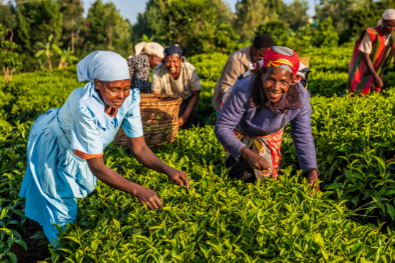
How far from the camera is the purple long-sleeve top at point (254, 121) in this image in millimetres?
2576

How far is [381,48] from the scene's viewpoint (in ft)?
16.9

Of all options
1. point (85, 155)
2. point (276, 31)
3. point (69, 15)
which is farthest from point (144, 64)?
point (69, 15)

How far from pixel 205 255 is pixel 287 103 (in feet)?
4.41

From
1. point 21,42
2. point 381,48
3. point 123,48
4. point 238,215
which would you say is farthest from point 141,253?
point 123,48

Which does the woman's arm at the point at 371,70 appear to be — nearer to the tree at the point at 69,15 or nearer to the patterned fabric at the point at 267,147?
the patterned fabric at the point at 267,147

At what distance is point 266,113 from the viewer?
8.68 feet

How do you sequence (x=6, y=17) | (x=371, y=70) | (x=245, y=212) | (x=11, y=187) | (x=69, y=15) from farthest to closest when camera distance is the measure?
1. (x=69, y=15)
2. (x=6, y=17)
3. (x=371, y=70)
4. (x=11, y=187)
5. (x=245, y=212)

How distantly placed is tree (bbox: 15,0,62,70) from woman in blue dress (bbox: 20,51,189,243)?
126 ft

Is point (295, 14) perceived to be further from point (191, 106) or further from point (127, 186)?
point (127, 186)

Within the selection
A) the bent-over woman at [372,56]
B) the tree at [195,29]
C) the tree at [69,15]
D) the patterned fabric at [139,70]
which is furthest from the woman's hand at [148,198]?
the tree at [69,15]

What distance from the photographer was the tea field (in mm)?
1754

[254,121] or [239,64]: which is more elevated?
[239,64]

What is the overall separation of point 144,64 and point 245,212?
3.75m

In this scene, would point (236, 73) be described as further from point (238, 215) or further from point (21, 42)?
point (21, 42)
